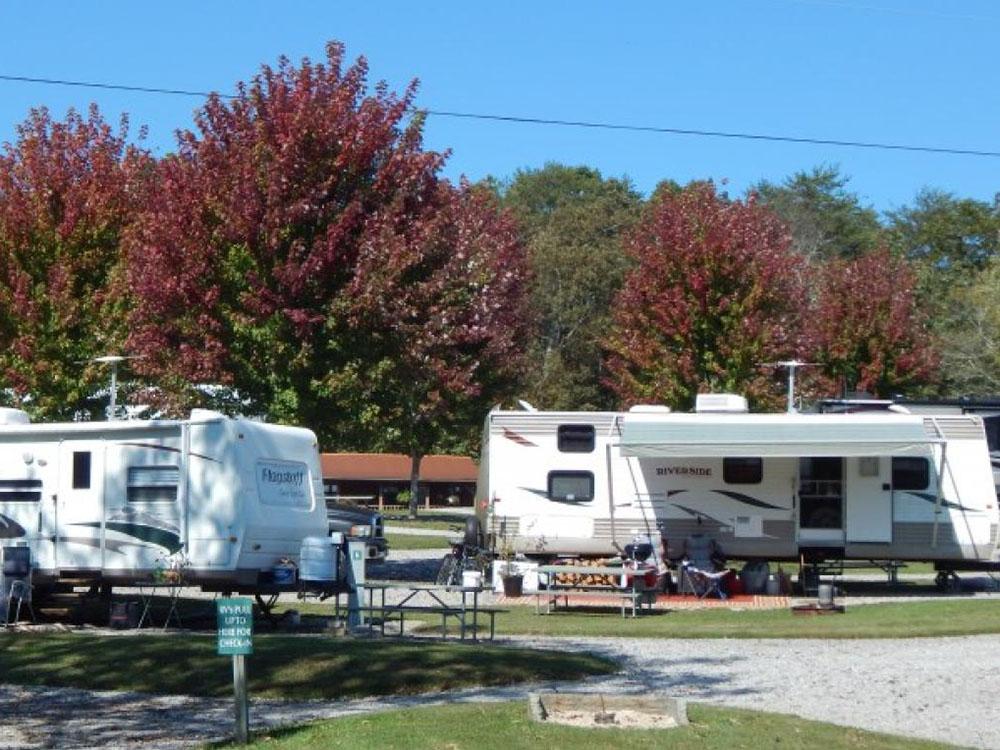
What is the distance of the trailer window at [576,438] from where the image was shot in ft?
83.1

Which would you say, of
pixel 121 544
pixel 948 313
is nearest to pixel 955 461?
pixel 121 544

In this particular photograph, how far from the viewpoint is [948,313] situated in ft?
171

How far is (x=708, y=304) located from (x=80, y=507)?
17.0 meters

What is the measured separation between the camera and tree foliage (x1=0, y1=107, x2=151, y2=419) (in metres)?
28.9

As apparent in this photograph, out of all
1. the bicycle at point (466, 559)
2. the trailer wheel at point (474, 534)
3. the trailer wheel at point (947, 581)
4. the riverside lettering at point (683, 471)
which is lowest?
the trailer wheel at point (947, 581)

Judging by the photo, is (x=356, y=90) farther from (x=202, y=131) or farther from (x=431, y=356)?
(x=431, y=356)

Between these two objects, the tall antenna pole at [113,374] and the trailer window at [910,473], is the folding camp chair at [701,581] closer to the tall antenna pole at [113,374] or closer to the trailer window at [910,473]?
the trailer window at [910,473]

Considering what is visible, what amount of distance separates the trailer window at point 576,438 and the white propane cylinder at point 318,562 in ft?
22.7

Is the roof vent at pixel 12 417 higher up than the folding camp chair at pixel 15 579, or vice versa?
the roof vent at pixel 12 417

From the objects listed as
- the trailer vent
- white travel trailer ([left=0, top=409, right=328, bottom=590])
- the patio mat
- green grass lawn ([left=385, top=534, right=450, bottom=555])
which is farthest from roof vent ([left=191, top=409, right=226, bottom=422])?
green grass lawn ([left=385, top=534, right=450, bottom=555])

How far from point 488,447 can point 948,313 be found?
3061 cm

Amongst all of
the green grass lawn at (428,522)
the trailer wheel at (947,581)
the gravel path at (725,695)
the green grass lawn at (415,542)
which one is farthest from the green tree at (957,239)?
the gravel path at (725,695)

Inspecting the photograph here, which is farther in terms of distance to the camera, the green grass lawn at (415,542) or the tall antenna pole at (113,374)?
the green grass lawn at (415,542)

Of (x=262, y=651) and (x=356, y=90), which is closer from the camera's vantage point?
(x=262, y=651)
